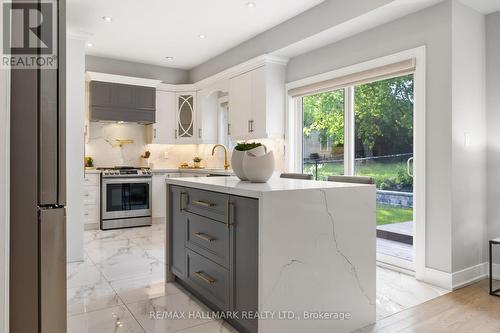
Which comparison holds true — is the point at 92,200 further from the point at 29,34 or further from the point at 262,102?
the point at 29,34

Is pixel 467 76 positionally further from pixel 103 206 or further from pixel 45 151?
pixel 103 206

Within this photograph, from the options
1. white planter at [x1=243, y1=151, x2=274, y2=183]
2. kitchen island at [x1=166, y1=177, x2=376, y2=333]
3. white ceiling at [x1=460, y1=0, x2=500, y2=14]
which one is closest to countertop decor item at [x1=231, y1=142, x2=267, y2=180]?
white planter at [x1=243, y1=151, x2=274, y2=183]

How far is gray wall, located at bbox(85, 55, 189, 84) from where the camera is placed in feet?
18.8

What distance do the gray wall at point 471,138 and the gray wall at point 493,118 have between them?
1.7 inches

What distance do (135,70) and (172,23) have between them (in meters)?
2.03

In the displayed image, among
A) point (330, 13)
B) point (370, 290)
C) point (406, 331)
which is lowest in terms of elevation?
point (406, 331)

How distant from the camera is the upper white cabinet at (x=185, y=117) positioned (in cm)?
636

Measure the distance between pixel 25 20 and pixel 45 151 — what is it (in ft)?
1.06

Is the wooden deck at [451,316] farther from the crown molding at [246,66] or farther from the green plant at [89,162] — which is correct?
the green plant at [89,162]

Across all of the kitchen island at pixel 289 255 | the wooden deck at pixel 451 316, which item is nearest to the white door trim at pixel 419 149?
the wooden deck at pixel 451 316

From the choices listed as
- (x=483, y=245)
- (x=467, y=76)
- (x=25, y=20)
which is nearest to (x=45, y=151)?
(x=25, y=20)

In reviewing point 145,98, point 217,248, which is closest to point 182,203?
point 217,248

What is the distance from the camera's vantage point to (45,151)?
3.07 ft

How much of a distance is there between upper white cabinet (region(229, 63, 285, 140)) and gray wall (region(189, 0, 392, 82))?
286 millimetres
